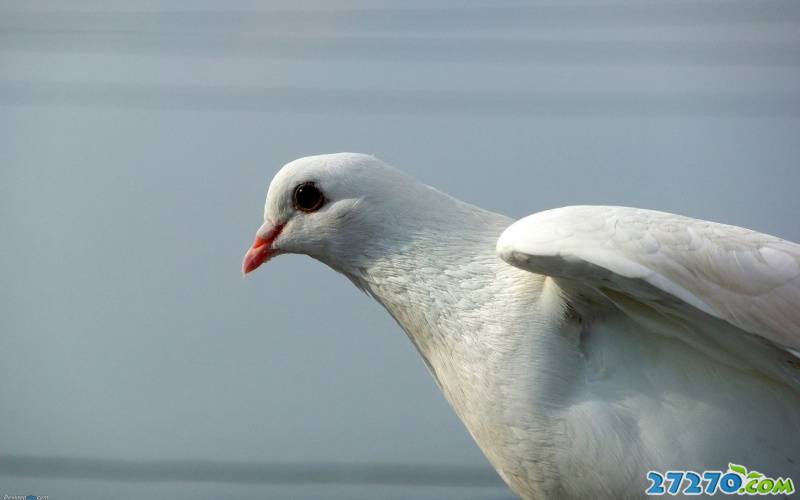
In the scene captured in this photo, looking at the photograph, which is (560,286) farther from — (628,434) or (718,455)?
(718,455)

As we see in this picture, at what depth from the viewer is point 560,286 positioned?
1177mm

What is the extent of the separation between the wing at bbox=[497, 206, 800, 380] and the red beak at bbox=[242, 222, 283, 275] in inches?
20.3

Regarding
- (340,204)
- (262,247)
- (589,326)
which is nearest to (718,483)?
(589,326)

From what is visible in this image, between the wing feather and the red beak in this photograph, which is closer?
the wing feather

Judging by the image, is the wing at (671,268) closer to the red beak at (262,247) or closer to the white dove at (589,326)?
the white dove at (589,326)

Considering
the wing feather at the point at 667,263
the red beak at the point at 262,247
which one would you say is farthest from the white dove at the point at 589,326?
the red beak at the point at 262,247

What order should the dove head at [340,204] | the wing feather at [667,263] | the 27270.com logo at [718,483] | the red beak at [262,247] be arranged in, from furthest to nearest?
1. the red beak at [262,247]
2. the dove head at [340,204]
3. the 27270.com logo at [718,483]
4. the wing feather at [667,263]

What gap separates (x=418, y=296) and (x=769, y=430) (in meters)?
0.59

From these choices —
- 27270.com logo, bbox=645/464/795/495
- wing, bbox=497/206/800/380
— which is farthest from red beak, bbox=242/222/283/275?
27270.com logo, bbox=645/464/795/495

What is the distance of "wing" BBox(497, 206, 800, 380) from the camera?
3.36 ft

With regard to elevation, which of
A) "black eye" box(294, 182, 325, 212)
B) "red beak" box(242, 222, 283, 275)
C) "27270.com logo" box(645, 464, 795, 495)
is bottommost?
"27270.com logo" box(645, 464, 795, 495)

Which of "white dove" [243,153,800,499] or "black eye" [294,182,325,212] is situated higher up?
"black eye" [294,182,325,212]

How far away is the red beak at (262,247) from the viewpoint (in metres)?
1.43

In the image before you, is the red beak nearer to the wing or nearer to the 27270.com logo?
the wing
